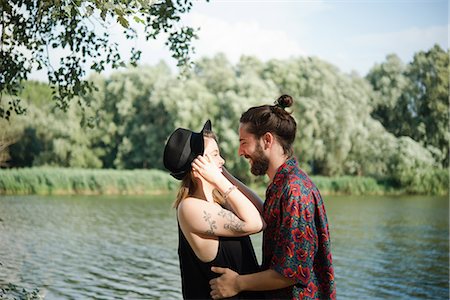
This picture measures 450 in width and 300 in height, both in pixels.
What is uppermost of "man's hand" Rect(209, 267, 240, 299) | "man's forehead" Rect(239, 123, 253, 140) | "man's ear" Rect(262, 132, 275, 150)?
"man's forehead" Rect(239, 123, 253, 140)

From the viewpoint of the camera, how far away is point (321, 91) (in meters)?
33.1

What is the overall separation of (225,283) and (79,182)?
25839 mm

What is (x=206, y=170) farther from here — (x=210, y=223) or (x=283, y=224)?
(x=283, y=224)

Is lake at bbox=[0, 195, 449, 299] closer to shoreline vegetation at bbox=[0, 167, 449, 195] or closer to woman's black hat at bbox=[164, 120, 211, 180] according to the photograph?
shoreline vegetation at bbox=[0, 167, 449, 195]

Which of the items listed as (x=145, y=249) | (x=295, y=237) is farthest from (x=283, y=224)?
(x=145, y=249)

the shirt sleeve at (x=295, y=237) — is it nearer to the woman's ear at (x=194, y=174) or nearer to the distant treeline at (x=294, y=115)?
the woman's ear at (x=194, y=174)

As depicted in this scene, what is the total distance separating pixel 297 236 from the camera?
→ 8.11 ft

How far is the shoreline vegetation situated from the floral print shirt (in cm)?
2482

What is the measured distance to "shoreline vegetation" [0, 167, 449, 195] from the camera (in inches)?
1058

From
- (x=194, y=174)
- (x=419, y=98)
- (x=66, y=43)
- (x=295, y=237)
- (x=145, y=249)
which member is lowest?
(x=145, y=249)

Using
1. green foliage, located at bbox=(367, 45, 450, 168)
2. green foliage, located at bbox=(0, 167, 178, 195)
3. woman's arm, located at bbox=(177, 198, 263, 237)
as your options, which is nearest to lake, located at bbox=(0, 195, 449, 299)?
green foliage, located at bbox=(0, 167, 178, 195)

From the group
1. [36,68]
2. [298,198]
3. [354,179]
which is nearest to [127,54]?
[36,68]

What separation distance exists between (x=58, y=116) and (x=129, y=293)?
86.0 feet

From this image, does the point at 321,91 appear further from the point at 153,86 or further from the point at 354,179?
the point at 153,86
